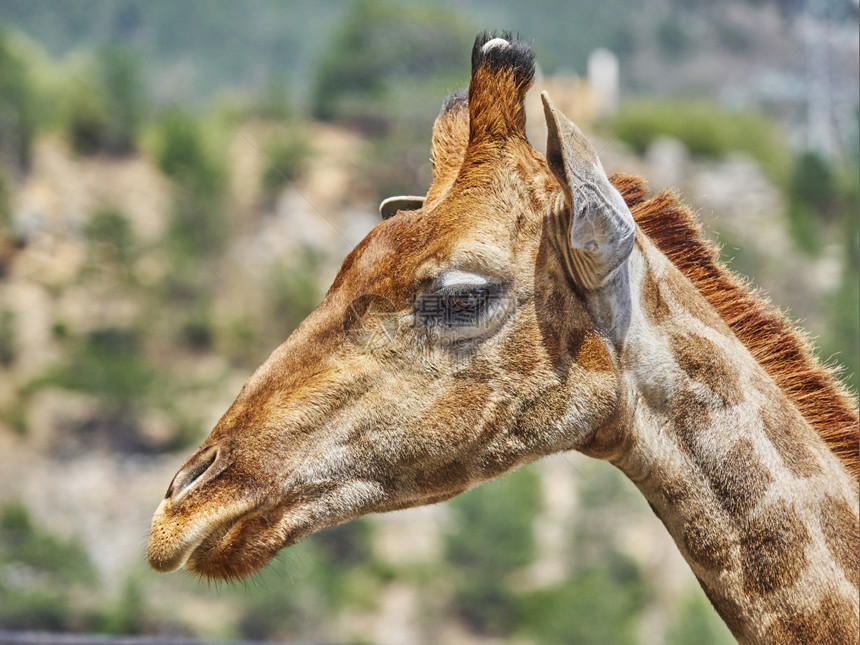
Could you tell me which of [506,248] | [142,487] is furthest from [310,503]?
[142,487]

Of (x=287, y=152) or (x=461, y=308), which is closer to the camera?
(x=461, y=308)

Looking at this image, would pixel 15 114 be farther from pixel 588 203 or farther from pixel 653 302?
pixel 588 203

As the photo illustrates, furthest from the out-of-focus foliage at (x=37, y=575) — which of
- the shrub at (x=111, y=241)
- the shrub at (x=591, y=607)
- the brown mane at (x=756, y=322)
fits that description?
the brown mane at (x=756, y=322)

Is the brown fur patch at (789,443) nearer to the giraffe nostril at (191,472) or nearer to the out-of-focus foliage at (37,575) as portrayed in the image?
the giraffe nostril at (191,472)

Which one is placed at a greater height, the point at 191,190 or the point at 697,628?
the point at 191,190

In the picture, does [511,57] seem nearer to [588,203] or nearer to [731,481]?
[588,203]

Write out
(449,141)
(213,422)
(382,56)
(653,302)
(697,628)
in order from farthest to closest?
1. (382,56)
2. (213,422)
3. (697,628)
4. (449,141)
5. (653,302)

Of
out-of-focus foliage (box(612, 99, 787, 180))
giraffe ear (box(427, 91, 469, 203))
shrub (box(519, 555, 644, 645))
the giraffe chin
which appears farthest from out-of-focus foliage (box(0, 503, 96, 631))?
out-of-focus foliage (box(612, 99, 787, 180))

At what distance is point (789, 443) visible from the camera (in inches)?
129

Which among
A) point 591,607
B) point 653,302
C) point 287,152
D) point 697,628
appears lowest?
point 591,607

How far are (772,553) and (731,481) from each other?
0.26 m

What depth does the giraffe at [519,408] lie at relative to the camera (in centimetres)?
308

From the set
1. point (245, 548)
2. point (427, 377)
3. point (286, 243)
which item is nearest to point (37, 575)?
point (286, 243)

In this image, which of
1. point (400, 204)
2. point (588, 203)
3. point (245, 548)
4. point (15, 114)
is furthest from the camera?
point (15, 114)
